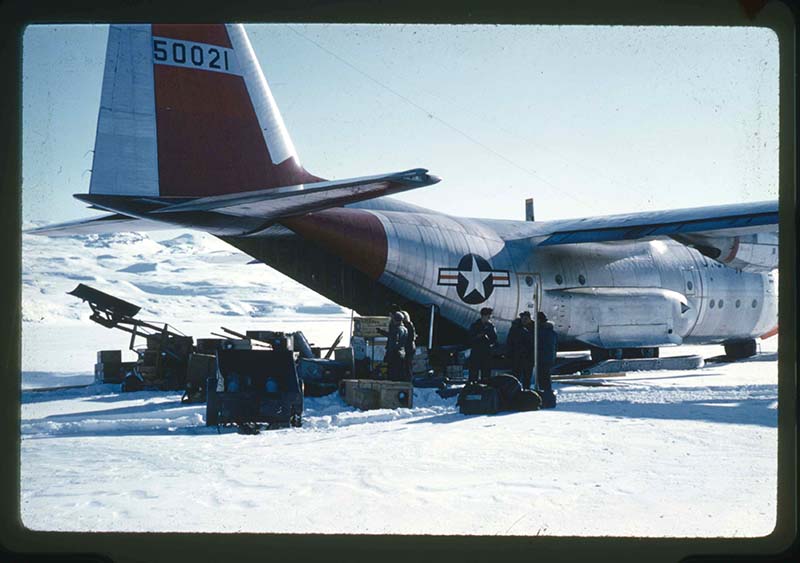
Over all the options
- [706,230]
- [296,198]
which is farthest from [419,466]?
[706,230]

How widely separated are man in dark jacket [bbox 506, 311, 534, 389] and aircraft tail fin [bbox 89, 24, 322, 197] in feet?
14.9

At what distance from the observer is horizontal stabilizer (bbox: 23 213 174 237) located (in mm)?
12320

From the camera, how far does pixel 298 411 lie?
9.49 m

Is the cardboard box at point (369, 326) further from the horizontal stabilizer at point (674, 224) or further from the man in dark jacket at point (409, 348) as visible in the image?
the horizontal stabilizer at point (674, 224)

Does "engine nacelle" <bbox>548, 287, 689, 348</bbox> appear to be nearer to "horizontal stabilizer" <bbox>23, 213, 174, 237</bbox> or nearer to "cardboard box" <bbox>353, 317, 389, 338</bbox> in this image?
"cardboard box" <bbox>353, 317, 389, 338</bbox>

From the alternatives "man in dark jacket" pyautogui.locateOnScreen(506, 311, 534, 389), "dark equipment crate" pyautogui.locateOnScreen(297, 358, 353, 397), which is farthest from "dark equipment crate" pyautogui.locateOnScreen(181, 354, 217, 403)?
"man in dark jacket" pyautogui.locateOnScreen(506, 311, 534, 389)

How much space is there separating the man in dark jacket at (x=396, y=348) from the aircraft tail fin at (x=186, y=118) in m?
3.08

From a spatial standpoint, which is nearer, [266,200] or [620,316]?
[266,200]

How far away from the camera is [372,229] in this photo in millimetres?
13633

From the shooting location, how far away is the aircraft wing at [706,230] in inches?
564

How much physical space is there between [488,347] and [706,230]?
545 cm

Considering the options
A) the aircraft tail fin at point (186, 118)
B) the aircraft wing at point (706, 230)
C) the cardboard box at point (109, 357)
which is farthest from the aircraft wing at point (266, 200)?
the aircraft wing at point (706, 230)

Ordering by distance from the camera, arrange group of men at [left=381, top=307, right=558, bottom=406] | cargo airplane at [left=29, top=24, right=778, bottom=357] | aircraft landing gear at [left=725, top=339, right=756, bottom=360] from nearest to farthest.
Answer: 1. cargo airplane at [left=29, top=24, right=778, bottom=357]
2. group of men at [left=381, top=307, right=558, bottom=406]
3. aircraft landing gear at [left=725, top=339, right=756, bottom=360]

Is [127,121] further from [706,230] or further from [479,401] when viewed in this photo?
[706,230]
